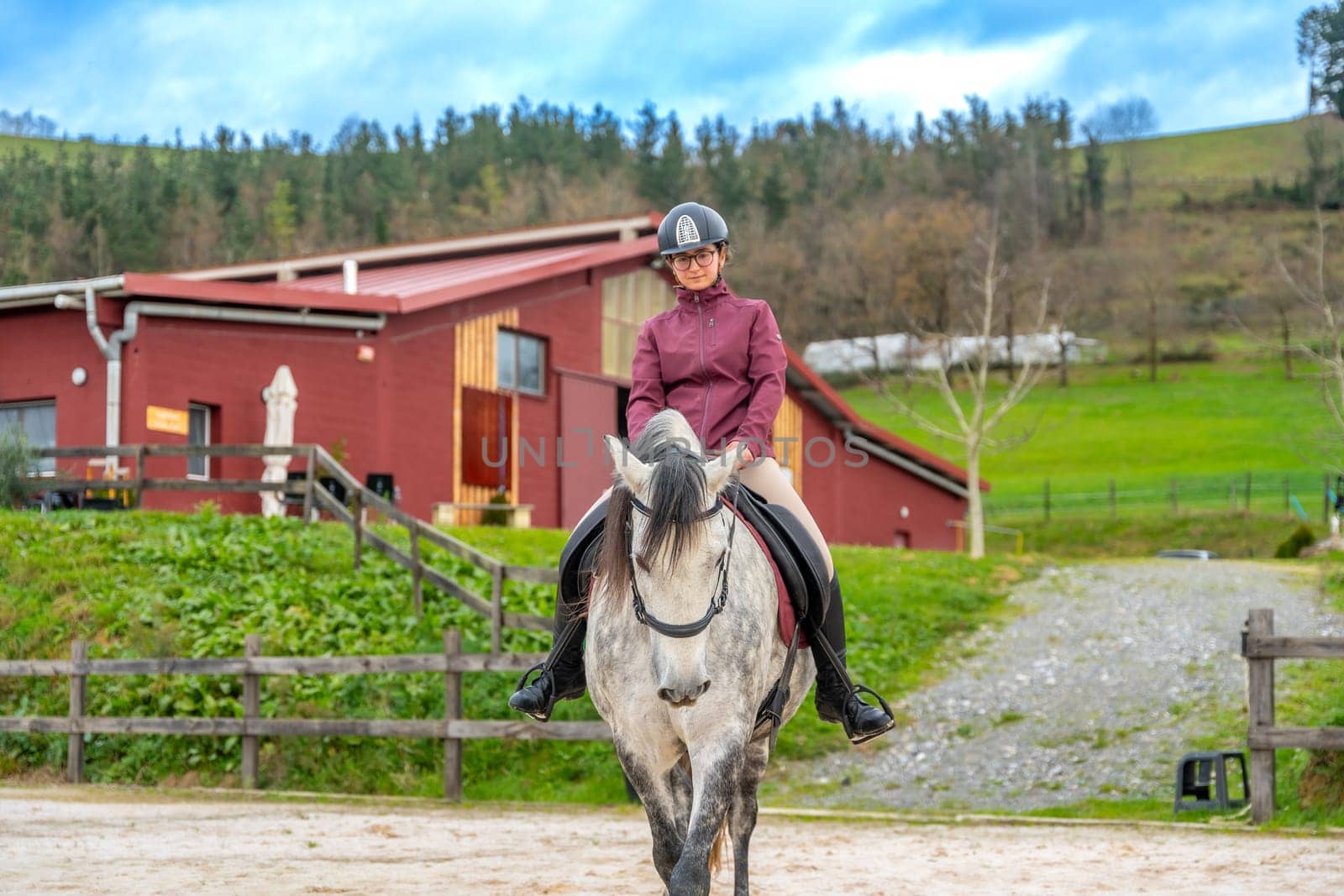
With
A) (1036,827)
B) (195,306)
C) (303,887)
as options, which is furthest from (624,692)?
(195,306)

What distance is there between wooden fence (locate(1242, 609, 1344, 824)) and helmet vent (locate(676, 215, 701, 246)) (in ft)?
22.5

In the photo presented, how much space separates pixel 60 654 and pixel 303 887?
9.31 metres

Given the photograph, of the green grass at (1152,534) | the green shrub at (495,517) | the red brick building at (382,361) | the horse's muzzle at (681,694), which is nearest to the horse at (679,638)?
the horse's muzzle at (681,694)

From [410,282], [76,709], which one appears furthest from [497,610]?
[410,282]

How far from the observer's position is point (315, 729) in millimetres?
13156

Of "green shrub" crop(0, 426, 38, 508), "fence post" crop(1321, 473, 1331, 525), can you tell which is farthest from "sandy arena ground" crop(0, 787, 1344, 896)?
"fence post" crop(1321, 473, 1331, 525)

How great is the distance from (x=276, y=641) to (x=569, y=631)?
9749 millimetres

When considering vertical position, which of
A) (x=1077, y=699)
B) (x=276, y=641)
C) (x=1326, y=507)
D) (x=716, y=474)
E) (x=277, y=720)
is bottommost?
(x=1077, y=699)

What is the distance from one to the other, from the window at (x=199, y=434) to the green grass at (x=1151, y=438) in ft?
86.8

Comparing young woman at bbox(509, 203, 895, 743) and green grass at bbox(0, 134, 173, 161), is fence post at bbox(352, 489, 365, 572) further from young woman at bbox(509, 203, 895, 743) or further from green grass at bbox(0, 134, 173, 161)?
green grass at bbox(0, 134, 173, 161)

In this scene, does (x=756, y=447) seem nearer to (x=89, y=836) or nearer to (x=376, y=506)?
(x=89, y=836)

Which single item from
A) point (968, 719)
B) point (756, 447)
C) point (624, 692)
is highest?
point (756, 447)

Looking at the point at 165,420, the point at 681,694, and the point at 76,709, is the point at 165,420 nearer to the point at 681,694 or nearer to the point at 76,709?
the point at 76,709

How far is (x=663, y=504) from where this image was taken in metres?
5.12
